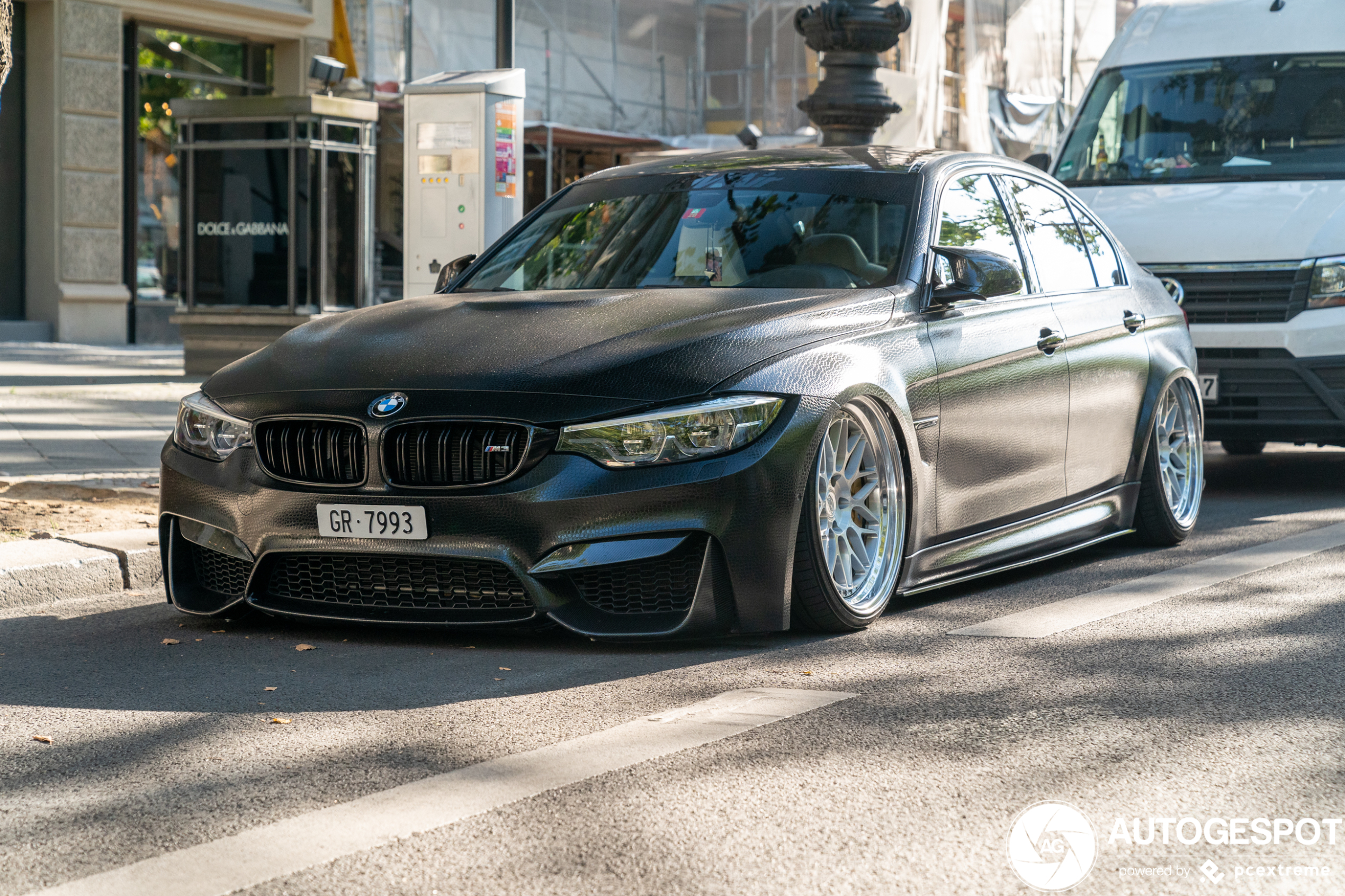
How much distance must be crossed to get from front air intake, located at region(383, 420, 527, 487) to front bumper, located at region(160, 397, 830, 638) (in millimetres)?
42

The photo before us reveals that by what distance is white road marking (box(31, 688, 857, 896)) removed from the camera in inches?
116

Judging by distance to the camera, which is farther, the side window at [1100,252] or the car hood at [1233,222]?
the car hood at [1233,222]

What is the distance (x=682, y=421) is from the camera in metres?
4.71

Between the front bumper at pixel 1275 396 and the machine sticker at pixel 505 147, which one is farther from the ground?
the machine sticker at pixel 505 147

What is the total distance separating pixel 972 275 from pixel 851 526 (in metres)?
1.01

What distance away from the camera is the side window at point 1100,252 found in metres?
7.02

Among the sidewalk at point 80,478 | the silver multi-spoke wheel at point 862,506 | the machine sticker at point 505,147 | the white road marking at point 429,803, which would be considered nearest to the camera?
the white road marking at point 429,803

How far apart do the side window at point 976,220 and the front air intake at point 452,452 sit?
1950mm

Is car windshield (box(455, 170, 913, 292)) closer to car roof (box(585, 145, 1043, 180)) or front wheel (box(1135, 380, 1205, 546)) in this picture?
car roof (box(585, 145, 1043, 180))

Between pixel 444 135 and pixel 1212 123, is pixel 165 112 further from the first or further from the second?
pixel 1212 123

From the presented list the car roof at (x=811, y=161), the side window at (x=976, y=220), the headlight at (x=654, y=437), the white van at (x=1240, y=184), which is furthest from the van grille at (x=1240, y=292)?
the headlight at (x=654, y=437)

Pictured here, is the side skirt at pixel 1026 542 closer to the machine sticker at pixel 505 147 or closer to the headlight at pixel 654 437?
the headlight at pixel 654 437

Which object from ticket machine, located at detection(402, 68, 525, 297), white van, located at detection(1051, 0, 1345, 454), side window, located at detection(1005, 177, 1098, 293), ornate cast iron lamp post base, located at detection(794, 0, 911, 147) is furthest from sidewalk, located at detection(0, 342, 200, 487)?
white van, located at detection(1051, 0, 1345, 454)

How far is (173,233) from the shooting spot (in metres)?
19.8
